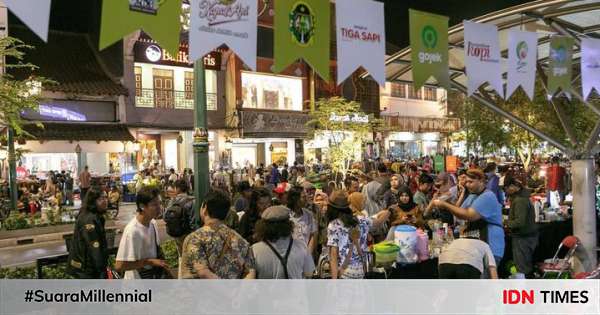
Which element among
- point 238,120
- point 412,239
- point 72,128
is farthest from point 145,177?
point 412,239

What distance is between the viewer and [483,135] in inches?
1006

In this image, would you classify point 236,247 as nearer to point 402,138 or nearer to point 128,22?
point 128,22

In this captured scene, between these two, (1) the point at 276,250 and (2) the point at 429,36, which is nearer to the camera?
(1) the point at 276,250

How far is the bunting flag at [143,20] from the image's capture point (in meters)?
3.49

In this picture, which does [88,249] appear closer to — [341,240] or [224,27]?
[341,240]

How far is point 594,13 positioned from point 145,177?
19.8m

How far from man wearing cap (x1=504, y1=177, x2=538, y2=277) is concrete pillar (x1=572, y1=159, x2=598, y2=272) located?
63 cm

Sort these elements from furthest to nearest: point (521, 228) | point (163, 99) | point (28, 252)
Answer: point (163, 99), point (28, 252), point (521, 228)

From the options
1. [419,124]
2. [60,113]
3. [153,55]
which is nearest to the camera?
[60,113]

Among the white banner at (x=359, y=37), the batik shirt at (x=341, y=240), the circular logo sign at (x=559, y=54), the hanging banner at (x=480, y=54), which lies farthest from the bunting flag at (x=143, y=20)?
the circular logo sign at (x=559, y=54)

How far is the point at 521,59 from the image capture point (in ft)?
20.3

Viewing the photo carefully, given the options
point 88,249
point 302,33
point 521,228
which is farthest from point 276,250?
point 521,228

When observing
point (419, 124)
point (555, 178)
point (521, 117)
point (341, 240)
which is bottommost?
point (341, 240)

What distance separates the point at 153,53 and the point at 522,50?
22.0 meters
